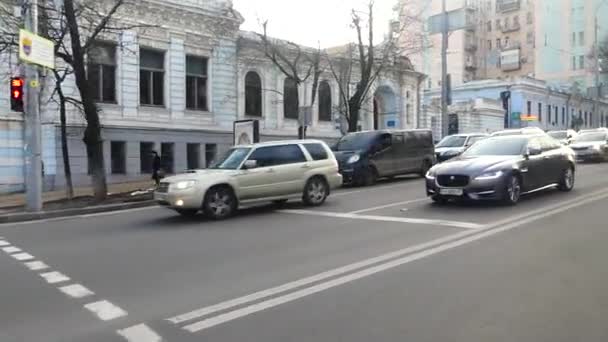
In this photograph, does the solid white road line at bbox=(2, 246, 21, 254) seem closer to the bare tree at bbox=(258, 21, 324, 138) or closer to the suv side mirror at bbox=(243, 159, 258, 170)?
the suv side mirror at bbox=(243, 159, 258, 170)

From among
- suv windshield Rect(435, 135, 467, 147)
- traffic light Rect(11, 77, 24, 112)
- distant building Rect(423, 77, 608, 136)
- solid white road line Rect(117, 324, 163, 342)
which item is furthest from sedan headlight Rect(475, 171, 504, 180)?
distant building Rect(423, 77, 608, 136)

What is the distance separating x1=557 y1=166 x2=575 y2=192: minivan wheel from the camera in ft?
44.4

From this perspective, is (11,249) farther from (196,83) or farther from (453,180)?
(196,83)

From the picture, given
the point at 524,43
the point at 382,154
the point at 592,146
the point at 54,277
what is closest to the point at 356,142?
the point at 382,154

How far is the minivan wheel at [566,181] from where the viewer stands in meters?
13.5

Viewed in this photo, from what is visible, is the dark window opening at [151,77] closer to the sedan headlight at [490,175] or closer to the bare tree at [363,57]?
the bare tree at [363,57]

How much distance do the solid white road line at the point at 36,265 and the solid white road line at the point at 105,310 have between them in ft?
7.29

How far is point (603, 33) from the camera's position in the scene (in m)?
70.2

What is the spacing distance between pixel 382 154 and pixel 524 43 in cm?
7355

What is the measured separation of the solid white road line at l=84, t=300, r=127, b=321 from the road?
0.02m

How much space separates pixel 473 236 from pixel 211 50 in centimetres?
2184

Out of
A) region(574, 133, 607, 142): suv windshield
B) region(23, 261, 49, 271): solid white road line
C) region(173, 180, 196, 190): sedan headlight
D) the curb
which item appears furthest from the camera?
region(574, 133, 607, 142): suv windshield

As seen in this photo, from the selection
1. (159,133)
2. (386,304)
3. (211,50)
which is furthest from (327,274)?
(211,50)

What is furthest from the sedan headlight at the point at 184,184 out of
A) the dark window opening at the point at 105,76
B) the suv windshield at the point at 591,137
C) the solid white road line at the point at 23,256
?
the suv windshield at the point at 591,137
